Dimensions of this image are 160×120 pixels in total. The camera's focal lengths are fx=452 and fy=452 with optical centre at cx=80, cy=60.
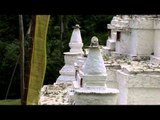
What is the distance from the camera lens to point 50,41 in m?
20.5

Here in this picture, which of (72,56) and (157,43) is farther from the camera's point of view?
(72,56)

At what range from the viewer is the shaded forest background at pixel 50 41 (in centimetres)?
1794

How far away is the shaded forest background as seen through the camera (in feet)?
58.9

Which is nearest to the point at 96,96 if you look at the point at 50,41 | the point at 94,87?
the point at 94,87

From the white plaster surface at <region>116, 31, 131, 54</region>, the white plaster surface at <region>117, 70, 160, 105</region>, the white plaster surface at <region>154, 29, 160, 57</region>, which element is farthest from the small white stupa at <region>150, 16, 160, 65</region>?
the white plaster surface at <region>117, 70, 160, 105</region>

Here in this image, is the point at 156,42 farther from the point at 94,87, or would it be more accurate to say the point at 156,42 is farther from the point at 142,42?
the point at 94,87

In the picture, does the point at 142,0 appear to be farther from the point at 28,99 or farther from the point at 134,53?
the point at 134,53

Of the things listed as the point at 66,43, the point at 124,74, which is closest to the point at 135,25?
the point at 124,74

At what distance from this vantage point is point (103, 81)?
693cm

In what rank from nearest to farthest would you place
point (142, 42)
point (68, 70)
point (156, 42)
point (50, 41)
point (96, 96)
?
point (96, 96)
point (156, 42)
point (142, 42)
point (68, 70)
point (50, 41)

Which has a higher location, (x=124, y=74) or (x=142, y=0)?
(x=142, y=0)

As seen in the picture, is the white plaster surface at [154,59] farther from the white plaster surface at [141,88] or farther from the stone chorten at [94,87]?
the stone chorten at [94,87]

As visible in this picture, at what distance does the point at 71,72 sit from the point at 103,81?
5.86 meters

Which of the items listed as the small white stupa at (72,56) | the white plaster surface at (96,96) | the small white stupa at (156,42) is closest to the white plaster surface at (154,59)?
the small white stupa at (156,42)
